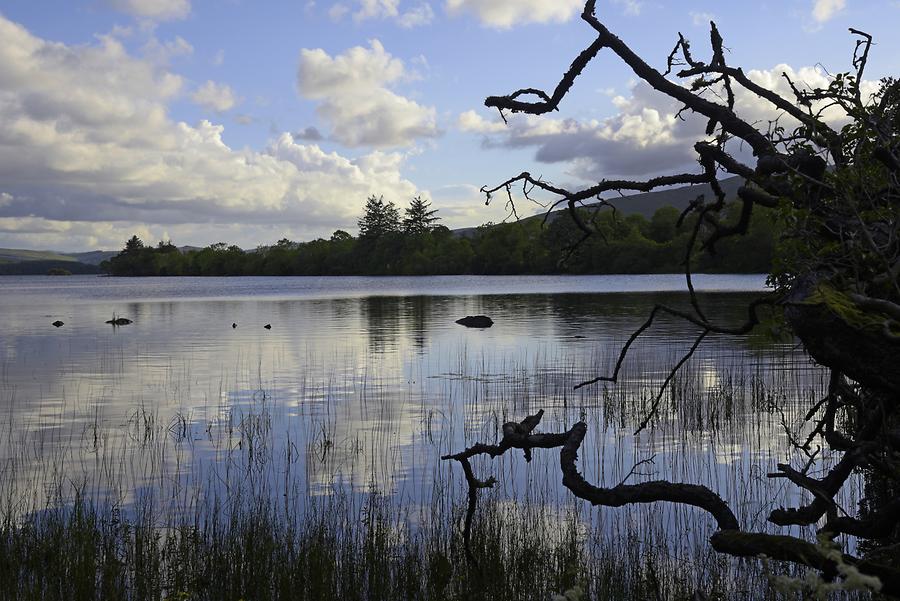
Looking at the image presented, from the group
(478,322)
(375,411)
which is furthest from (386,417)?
(478,322)

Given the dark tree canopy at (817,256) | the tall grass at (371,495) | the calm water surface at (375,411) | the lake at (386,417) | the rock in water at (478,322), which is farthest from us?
the rock in water at (478,322)

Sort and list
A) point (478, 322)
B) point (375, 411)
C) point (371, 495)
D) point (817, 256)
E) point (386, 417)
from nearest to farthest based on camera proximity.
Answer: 1. point (817, 256)
2. point (371, 495)
3. point (386, 417)
4. point (375, 411)
5. point (478, 322)

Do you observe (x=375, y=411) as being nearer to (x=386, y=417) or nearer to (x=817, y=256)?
(x=386, y=417)

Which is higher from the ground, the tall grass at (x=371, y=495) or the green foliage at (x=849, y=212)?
the green foliage at (x=849, y=212)

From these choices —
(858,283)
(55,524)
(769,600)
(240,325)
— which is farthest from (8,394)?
(240,325)

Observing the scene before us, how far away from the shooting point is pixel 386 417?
19.0 meters

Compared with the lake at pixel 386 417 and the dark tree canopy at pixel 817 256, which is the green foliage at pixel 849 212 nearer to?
the dark tree canopy at pixel 817 256

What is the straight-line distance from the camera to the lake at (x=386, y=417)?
12242mm

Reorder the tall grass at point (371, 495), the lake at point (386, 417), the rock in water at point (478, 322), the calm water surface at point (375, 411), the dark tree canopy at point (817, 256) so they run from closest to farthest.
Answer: the dark tree canopy at point (817, 256)
the tall grass at point (371, 495)
the lake at point (386, 417)
the calm water surface at point (375, 411)
the rock in water at point (478, 322)

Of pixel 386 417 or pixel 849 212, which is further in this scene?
pixel 386 417

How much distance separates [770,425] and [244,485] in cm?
1045

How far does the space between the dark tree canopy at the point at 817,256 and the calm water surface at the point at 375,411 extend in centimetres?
426

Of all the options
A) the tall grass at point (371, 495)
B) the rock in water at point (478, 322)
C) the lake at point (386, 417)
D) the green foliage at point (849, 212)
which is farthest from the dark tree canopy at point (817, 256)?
the rock in water at point (478, 322)

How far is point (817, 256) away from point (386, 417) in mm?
14654
